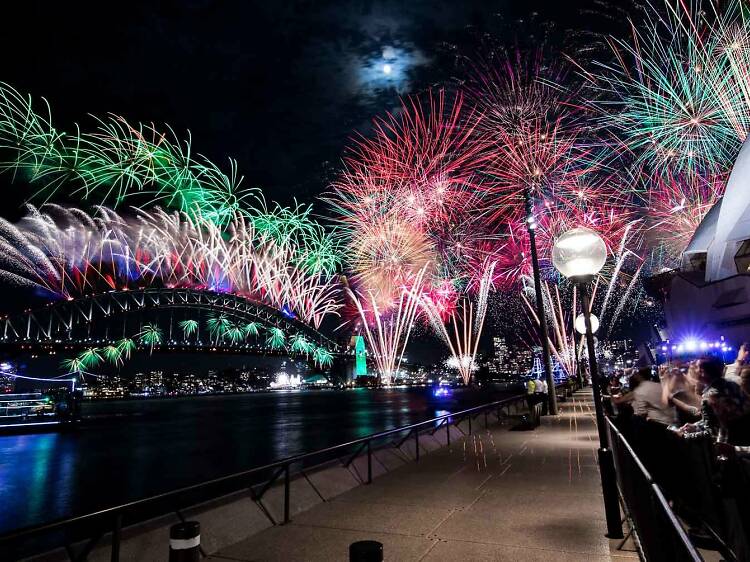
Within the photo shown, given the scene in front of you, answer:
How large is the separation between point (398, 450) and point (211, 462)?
1652 cm

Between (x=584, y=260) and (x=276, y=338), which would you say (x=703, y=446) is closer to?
(x=584, y=260)

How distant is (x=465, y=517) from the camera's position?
7098 mm

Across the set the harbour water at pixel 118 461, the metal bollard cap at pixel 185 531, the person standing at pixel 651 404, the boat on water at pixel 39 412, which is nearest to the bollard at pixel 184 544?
the metal bollard cap at pixel 185 531

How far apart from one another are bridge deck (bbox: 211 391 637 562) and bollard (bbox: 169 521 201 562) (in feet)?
6.76

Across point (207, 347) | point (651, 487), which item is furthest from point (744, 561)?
point (207, 347)

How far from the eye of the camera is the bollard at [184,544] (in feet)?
12.9

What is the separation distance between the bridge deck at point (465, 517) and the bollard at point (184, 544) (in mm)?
2062

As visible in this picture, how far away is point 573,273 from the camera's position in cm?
713

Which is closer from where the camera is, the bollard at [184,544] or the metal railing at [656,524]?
the metal railing at [656,524]

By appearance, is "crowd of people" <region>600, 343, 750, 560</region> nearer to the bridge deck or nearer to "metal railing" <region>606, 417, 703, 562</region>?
"metal railing" <region>606, 417, 703, 562</region>

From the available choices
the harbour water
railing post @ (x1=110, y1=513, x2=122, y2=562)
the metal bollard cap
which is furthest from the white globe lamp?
the harbour water

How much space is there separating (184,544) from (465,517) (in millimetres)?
4406

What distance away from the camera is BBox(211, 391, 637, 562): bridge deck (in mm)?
5836

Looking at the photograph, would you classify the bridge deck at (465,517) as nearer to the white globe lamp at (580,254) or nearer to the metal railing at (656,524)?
the metal railing at (656,524)
